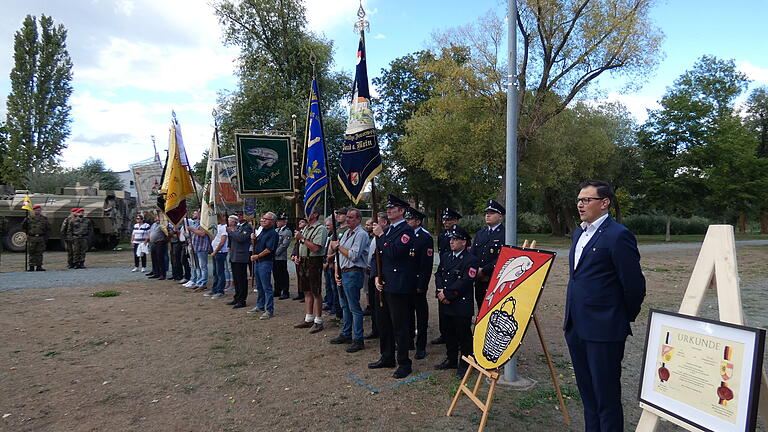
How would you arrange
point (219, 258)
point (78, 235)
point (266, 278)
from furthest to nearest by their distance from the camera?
point (78, 235) < point (219, 258) < point (266, 278)

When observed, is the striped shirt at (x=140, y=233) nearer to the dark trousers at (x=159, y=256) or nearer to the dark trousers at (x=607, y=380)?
the dark trousers at (x=159, y=256)

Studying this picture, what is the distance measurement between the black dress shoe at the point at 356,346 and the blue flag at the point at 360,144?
6.70 feet

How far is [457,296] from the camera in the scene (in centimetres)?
534

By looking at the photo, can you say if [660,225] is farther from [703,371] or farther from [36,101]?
[36,101]

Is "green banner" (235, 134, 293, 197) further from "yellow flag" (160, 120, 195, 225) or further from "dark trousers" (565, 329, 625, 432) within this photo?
"dark trousers" (565, 329, 625, 432)

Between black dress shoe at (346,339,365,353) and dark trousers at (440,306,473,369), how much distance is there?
4.68 feet

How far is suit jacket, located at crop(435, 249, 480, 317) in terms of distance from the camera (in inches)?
207

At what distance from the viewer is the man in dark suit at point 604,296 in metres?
3.10

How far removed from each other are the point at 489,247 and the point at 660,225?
45.6 metres

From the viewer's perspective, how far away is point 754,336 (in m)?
2.37

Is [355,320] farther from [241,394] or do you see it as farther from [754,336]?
[754,336]

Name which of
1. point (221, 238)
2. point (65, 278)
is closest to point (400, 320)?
point (221, 238)

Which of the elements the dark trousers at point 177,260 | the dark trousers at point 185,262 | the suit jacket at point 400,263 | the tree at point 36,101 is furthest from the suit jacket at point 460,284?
the tree at point 36,101

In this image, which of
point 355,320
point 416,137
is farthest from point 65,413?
point 416,137
